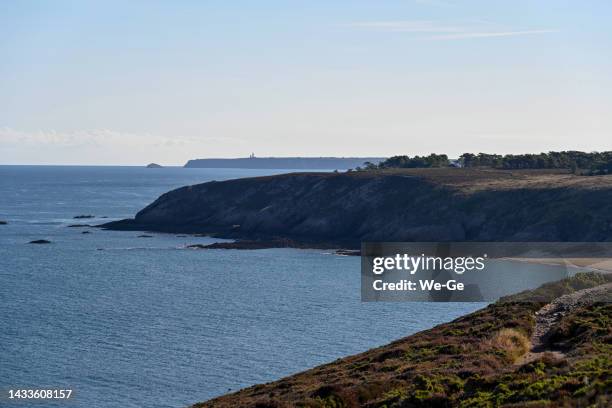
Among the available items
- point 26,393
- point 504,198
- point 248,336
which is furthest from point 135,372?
point 504,198

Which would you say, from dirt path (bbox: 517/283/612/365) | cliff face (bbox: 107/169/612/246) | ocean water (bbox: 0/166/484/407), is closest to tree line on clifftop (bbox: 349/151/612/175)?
cliff face (bbox: 107/169/612/246)

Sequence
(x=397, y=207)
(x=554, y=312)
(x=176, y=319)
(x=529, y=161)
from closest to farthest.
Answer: (x=554, y=312) → (x=176, y=319) → (x=397, y=207) → (x=529, y=161)

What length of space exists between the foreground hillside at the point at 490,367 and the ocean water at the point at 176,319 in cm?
1019

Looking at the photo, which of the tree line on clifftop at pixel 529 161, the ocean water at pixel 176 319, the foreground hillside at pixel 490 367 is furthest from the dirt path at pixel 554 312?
the tree line on clifftop at pixel 529 161

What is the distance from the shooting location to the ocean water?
52.2 metres

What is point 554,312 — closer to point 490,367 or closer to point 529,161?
point 490,367

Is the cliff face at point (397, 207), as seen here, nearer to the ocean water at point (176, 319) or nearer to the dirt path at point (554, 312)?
the ocean water at point (176, 319)

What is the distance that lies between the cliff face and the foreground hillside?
68385mm

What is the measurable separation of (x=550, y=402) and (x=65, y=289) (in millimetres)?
69395

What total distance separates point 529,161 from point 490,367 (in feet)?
495

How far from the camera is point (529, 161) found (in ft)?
589

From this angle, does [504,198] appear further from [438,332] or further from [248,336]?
[438,332]

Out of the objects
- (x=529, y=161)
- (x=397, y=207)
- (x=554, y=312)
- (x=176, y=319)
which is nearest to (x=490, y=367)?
(x=554, y=312)

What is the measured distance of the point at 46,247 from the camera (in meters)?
124
